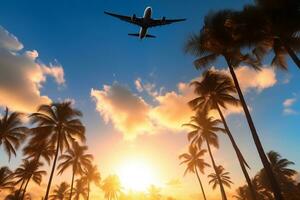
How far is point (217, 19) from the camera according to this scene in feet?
56.2

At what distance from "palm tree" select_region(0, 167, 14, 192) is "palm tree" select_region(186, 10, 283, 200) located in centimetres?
4169

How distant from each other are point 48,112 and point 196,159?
29665mm

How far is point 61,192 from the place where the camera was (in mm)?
65500

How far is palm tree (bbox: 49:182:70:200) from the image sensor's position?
64188 mm

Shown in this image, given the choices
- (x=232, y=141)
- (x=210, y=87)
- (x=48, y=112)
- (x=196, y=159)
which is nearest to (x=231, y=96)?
(x=210, y=87)

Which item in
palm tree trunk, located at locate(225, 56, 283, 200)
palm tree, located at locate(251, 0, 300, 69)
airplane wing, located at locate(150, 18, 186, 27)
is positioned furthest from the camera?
airplane wing, located at locate(150, 18, 186, 27)

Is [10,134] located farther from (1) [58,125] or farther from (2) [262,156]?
(2) [262,156]

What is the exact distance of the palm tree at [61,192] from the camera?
64.2 m

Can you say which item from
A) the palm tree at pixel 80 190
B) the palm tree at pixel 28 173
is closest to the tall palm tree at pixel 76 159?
the palm tree at pixel 28 173

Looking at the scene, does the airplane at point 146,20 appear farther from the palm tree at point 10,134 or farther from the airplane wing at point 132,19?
the palm tree at point 10,134

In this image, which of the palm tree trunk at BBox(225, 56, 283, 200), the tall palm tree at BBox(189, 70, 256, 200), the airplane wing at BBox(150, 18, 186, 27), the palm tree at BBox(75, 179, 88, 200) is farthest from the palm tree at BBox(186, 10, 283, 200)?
the palm tree at BBox(75, 179, 88, 200)

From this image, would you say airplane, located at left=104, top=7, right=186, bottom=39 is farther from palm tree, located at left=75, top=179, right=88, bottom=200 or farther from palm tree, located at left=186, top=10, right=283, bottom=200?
palm tree, located at left=75, top=179, right=88, bottom=200

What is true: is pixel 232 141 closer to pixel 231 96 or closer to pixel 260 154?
pixel 231 96

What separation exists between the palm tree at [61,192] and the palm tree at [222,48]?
61042mm
